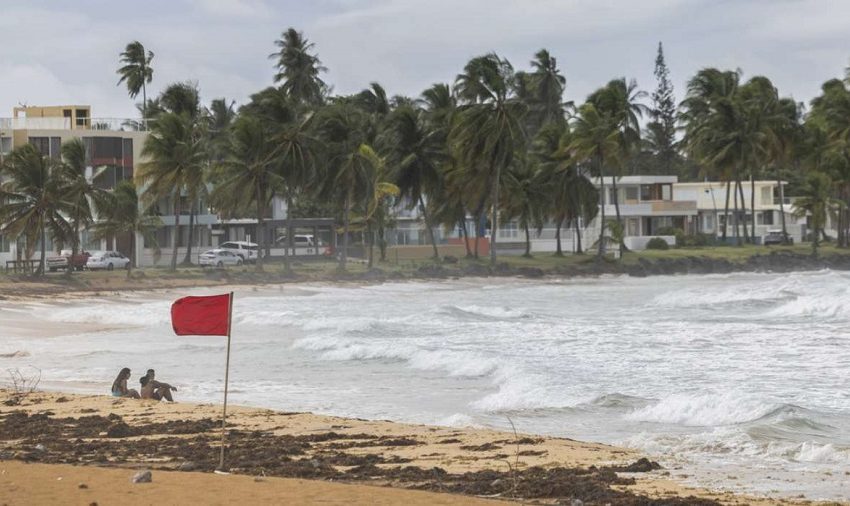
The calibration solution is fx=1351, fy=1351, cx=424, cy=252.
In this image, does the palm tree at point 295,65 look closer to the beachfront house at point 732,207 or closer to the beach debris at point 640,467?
the beachfront house at point 732,207

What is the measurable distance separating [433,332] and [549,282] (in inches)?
1189

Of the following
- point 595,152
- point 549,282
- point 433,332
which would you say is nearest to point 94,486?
point 433,332

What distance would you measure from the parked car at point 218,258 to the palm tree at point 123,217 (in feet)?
8.33

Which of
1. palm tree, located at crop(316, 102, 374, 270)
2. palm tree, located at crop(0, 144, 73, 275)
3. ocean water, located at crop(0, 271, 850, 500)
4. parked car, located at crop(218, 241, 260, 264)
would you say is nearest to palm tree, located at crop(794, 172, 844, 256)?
palm tree, located at crop(316, 102, 374, 270)

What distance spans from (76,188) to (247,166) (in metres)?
8.40

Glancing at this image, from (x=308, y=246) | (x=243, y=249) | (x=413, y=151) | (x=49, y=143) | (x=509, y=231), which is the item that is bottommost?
(x=243, y=249)

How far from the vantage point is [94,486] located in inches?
447

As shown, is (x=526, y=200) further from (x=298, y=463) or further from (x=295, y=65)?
(x=298, y=463)

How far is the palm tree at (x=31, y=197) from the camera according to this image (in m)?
52.8

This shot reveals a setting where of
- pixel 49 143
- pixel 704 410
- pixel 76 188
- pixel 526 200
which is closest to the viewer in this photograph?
pixel 704 410

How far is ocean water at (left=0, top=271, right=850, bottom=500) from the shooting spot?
1611 centimetres

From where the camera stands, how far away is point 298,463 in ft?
42.3

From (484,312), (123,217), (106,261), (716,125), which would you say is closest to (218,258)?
(106,261)

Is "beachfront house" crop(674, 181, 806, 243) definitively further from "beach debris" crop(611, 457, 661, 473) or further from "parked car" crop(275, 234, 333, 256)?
"beach debris" crop(611, 457, 661, 473)
